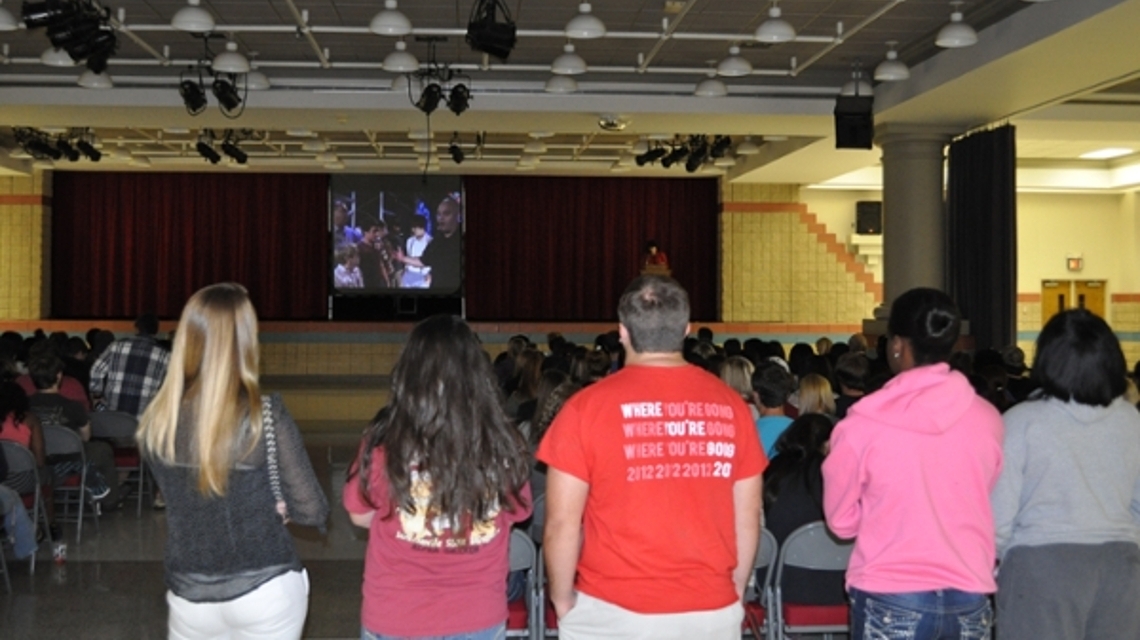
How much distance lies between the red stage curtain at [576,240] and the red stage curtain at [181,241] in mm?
3063

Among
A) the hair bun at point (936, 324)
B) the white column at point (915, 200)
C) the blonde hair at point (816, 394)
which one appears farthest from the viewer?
the white column at point (915, 200)

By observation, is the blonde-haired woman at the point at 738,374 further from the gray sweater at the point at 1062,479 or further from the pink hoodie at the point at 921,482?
the pink hoodie at the point at 921,482

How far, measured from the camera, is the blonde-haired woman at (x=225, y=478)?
9.34 feet

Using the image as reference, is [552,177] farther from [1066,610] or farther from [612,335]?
[1066,610]

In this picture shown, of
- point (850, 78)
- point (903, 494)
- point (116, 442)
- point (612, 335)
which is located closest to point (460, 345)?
point (903, 494)

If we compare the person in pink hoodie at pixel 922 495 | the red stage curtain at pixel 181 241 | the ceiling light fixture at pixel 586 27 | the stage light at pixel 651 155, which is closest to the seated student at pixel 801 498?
the person in pink hoodie at pixel 922 495

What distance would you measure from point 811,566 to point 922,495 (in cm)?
165

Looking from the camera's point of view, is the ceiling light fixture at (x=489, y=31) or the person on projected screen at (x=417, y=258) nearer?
the ceiling light fixture at (x=489, y=31)

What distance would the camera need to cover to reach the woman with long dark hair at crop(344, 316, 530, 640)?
111 inches

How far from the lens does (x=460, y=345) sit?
112 inches

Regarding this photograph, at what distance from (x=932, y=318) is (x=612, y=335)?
26.6 feet

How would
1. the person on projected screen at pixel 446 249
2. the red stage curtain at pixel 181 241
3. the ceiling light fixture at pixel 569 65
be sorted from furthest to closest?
the red stage curtain at pixel 181 241, the person on projected screen at pixel 446 249, the ceiling light fixture at pixel 569 65

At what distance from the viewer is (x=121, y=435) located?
28.2ft

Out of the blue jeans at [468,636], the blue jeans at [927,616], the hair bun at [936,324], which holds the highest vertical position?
the hair bun at [936,324]
